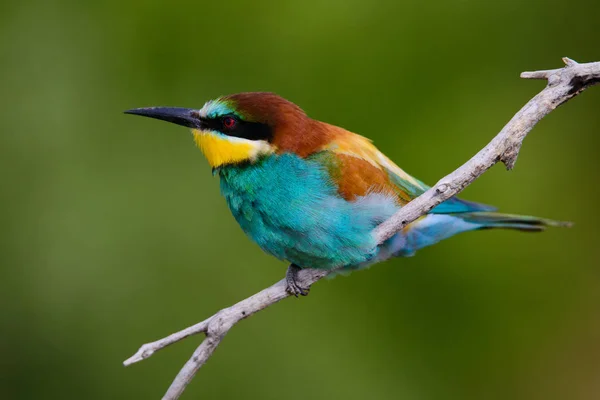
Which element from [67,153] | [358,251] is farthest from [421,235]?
[67,153]

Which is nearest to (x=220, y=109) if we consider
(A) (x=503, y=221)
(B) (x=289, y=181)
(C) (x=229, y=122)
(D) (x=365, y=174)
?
(C) (x=229, y=122)

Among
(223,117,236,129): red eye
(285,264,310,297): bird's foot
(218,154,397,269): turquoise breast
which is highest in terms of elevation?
(223,117,236,129): red eye

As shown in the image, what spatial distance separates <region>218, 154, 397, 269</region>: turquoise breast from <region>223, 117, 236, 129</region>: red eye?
126 mm

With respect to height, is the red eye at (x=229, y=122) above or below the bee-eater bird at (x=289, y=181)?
above

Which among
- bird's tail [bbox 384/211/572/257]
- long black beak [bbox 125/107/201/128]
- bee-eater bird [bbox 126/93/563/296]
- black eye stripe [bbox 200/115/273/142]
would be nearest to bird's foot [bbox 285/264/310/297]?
bee-eater bird [bbox 126/93/563/296]

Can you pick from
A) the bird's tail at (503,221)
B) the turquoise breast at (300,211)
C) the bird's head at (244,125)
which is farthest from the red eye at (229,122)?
the bird's tail at (503,221)

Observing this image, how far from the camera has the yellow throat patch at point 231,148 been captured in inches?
103

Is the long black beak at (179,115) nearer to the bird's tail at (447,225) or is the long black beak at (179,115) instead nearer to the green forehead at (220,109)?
the green forehead at (220,109)

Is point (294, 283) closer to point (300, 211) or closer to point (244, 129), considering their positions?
point (300, 211)

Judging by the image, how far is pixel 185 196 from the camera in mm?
3562

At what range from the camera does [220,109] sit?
2.60 metres

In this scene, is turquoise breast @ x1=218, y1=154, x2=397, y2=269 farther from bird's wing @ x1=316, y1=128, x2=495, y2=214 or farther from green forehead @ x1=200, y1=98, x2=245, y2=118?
green forehead @ x1=200, y1=98, x2=245, y2=118

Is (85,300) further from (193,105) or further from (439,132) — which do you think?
(439,132)

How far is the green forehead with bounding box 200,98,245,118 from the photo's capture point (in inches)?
102
